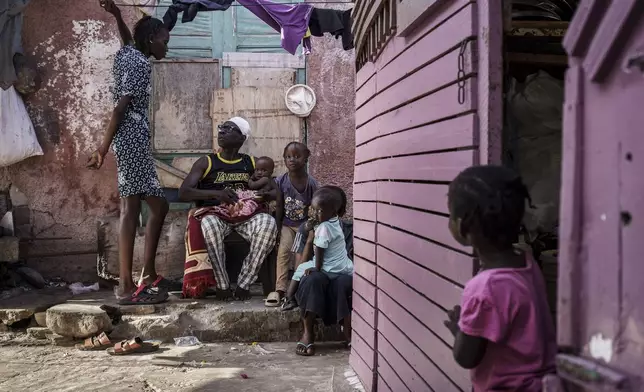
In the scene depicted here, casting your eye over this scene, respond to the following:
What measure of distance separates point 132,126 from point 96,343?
1762 millimetres

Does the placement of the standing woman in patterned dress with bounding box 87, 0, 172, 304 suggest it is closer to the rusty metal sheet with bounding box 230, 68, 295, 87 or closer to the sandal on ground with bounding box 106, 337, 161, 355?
the sandal on ground with bounding box 106, 337, 161, 355

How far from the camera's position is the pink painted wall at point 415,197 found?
7.47 ft

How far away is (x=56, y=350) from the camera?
199 inches

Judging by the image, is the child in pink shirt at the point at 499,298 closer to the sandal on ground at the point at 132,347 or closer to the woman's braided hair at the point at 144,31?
the sandal on ground at the point at 132,347

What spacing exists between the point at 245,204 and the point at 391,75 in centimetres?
285

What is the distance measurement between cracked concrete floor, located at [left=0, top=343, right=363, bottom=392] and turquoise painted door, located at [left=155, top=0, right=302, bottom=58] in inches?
145

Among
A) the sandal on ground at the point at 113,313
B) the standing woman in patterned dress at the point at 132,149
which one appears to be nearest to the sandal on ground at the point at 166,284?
the standing woman in patterned dress at the point at 132,149

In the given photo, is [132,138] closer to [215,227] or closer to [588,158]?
[215,227]

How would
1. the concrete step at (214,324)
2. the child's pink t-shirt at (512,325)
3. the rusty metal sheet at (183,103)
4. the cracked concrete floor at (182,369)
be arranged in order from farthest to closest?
the rusty metal sheet at (183,103) < the concrete step at (214,324) < the cracked concrete floor at (182,369) < the child's pink t-shirt at (512,325)

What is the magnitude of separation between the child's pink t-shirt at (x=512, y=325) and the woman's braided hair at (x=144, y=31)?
4.51m

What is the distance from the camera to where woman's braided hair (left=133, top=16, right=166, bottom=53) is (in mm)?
5434

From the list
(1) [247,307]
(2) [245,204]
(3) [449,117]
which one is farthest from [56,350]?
(3) [449,117]

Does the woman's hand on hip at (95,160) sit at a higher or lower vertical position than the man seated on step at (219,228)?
higher

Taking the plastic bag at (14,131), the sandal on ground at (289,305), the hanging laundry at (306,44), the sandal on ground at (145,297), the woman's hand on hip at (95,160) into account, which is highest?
the hanging laundry at (306,44)
